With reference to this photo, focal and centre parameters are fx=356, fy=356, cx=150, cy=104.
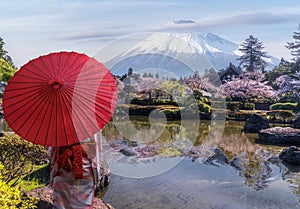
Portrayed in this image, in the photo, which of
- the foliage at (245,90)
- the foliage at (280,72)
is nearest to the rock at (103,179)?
the foliage at (245,90)

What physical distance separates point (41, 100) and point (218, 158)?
6268 millimetres

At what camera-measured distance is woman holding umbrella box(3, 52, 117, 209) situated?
7.77 feet

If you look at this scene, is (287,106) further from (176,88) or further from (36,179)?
(36,179)

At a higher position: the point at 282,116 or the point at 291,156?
the point at 291,156

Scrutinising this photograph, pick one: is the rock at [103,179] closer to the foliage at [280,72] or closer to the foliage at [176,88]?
the foliage at [176,88]

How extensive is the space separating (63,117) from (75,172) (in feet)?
1.23

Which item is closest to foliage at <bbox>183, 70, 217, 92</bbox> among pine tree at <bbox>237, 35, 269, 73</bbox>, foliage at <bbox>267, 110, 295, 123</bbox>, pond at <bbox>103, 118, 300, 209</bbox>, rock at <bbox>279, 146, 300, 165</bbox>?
pond at <bbox>103, 118, 300, 209</bbox>

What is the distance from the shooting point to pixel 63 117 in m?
2.39

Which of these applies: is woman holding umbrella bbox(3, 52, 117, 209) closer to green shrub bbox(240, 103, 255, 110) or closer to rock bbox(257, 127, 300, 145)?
rock bbox(257, 127, 300, 145)

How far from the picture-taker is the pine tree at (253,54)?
32156 millimetres

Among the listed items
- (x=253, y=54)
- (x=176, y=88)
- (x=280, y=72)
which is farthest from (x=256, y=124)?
(x=253, y=54)

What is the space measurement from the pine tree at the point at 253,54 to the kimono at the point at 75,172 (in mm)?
31045

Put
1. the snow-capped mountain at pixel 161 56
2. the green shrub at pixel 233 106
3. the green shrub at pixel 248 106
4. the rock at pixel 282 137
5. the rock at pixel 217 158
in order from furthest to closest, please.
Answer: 1. the green shrub at pixel 248 106
2. the green shrub at pixel 233 106
3. the rock at pixel 282 137
4. the rock at pixel 217 158
5. the snow-capped mountain at pixel 161 56

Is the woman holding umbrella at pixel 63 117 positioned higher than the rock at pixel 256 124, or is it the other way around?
the woman holding umbrella at pixel 63 117
